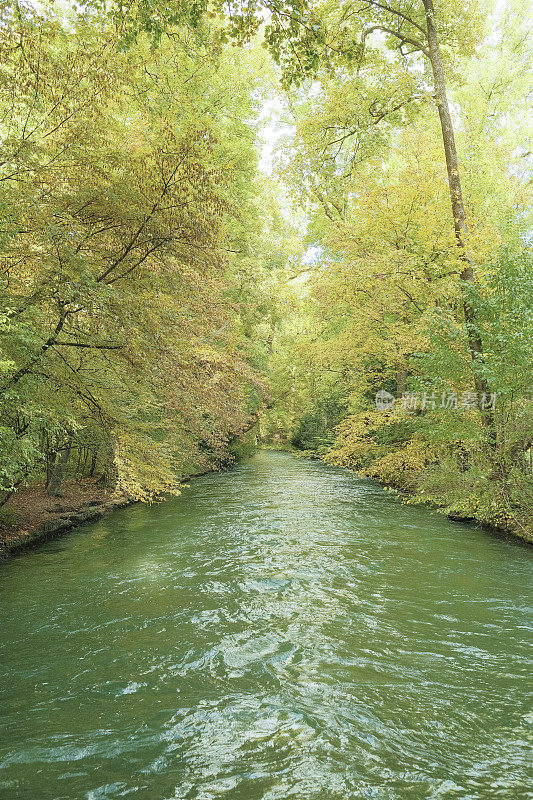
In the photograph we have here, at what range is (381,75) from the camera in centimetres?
1322

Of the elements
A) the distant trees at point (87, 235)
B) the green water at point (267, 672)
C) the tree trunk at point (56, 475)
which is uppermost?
the distant trees at point (87, 235)

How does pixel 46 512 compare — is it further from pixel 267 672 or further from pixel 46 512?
pixel 267 672

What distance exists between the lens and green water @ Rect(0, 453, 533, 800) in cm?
340

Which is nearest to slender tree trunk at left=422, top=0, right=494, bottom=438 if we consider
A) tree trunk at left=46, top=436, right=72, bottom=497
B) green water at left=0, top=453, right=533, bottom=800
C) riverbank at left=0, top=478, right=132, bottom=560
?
green water at left=0, top=453, right=533, bottom=800

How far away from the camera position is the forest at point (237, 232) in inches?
266

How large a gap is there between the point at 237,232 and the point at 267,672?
2116 centimetres

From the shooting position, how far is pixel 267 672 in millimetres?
4754

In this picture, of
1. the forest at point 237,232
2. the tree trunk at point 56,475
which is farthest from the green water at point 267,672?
the tree trunk at point 56,475

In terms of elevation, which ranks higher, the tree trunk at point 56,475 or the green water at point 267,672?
the tree trunk at point 56,475

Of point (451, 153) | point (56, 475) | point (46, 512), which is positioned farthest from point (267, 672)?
point (451, 153)

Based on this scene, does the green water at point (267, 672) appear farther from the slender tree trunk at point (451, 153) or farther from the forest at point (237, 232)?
the slender tree trunk at point (451, 153)

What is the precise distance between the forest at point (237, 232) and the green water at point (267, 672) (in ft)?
7.21

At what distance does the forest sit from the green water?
220 centimetres

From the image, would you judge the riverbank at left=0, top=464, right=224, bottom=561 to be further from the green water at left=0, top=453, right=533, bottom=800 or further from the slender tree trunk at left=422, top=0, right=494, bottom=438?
the slender tree trunk at left=422, top=0, right=494, bottom=438
